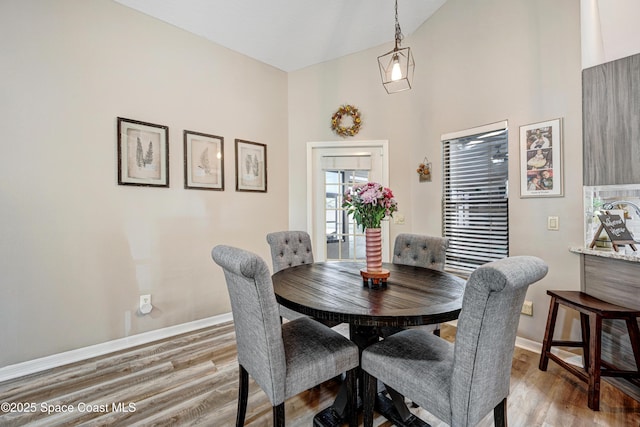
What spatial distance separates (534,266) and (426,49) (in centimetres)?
311

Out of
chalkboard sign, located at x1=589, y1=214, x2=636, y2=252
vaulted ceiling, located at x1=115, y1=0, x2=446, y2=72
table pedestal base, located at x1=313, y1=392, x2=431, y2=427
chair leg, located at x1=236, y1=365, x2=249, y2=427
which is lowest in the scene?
table pedestal base, located at x1=313, y1=392, x2=431, y2=427

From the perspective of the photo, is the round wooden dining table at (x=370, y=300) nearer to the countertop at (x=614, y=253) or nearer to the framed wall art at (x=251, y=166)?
the countertop at (x=614, y=253)

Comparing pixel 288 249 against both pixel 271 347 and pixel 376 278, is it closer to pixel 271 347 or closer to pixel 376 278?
pixel 376 278

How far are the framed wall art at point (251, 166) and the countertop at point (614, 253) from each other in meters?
3.12

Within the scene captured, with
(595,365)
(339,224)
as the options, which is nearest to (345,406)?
(595,365)

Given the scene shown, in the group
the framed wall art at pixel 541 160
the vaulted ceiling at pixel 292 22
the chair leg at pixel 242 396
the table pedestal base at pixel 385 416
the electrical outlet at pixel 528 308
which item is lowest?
the table pedestal base at pixel 385 416

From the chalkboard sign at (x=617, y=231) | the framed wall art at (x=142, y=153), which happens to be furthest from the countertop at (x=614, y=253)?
the framed wall art at (x=142, y=153)

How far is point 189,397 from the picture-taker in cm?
187

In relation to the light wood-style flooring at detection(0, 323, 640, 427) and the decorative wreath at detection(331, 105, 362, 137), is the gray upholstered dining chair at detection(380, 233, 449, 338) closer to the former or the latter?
the light wood-style flooring at detection(0, 323, 640, 427)

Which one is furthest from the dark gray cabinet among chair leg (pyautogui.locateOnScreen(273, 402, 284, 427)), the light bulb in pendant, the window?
chair leg (pyautogui.locateOnScreen(273, 402, 284, 427))

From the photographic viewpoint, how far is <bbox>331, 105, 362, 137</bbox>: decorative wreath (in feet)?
11.8

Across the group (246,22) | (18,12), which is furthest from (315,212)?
(18,12)

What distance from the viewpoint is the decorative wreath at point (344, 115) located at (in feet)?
11.8

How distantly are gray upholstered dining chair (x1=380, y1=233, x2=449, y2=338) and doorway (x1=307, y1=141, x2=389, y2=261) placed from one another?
112 cm
